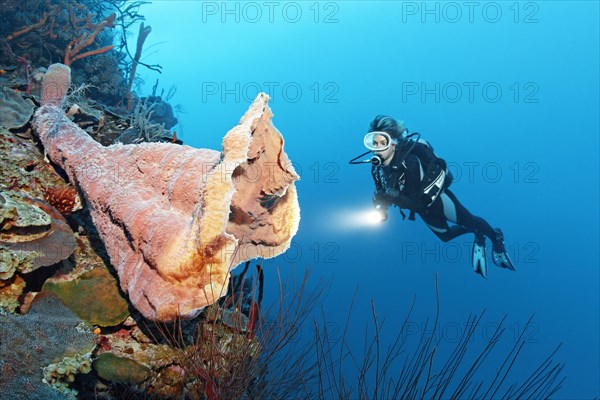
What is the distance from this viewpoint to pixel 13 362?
2000 mm

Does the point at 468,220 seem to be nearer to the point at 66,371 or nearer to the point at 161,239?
the point at 161,239

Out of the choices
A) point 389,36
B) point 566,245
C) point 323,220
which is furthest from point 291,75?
point 566,245

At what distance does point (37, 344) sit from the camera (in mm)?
2205

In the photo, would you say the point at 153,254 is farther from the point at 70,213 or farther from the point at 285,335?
the point at 70,213

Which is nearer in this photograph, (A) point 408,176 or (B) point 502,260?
(A) point 408,176

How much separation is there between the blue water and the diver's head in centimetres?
2858

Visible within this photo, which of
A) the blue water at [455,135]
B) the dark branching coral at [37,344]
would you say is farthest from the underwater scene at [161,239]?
the blue water at [455,135]

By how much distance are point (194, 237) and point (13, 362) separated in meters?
1.25

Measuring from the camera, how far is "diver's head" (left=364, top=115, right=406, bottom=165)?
7480 millimetres

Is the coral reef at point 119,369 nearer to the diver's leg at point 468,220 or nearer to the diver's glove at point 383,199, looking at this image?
the diver's glove at point 383,199

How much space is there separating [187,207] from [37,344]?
1.25 metres

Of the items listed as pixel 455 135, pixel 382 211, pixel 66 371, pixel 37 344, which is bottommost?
pixel 66 371

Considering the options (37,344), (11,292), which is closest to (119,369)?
(37,344)

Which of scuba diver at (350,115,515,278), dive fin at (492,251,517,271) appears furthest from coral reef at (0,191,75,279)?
dive fin at (492,251,517,271)
